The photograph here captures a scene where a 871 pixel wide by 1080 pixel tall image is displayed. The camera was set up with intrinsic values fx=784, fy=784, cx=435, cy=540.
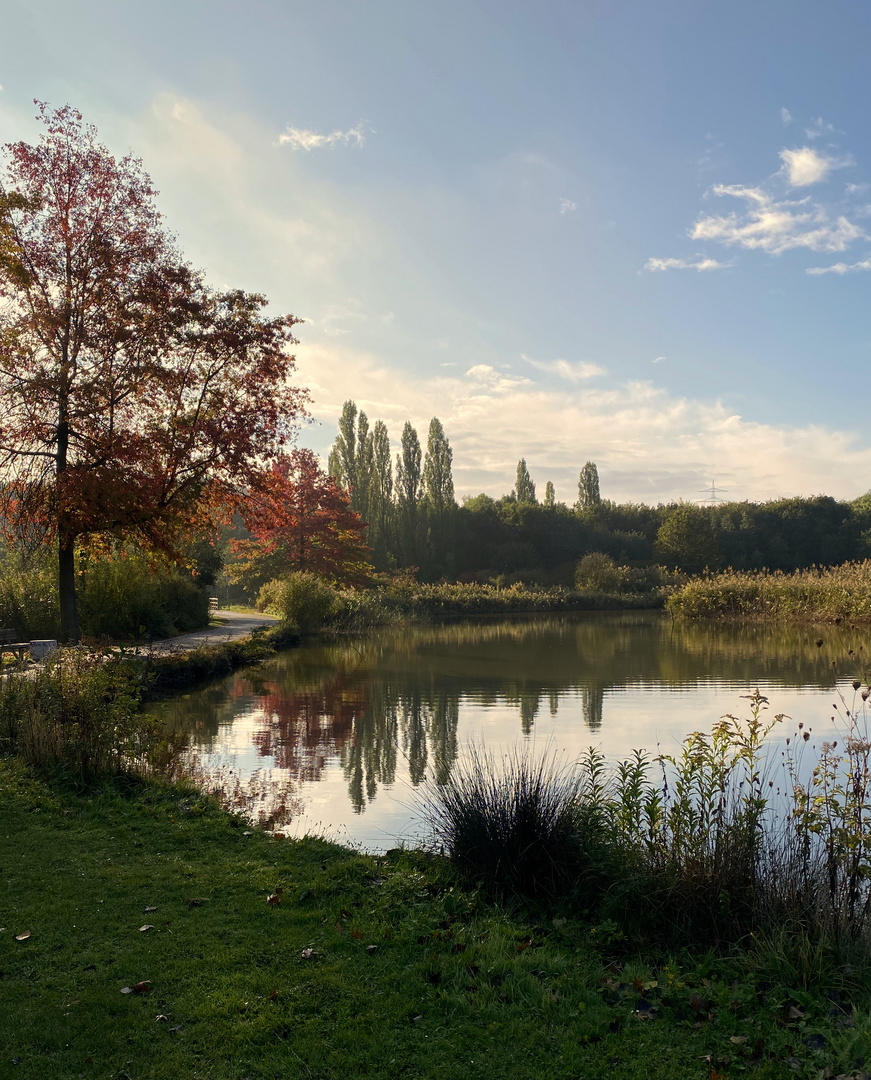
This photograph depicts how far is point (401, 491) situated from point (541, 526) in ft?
40.1

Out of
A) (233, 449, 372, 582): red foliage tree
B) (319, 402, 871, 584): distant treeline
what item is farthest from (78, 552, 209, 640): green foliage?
(319, 402, 871, 584): distant treeline

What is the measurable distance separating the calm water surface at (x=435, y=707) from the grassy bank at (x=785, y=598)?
12.6 ft

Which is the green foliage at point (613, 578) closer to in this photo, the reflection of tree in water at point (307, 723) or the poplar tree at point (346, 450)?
the poplar tree at point (346, 450)

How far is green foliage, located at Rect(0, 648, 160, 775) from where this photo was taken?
746cm

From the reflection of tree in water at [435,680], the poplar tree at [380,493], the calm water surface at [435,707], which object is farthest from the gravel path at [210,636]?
the poplar tree at [380,493]

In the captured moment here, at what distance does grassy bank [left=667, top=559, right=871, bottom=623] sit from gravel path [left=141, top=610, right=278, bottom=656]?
651 inches

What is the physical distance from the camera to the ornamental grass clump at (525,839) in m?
5.05

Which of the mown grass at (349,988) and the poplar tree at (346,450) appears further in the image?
the poplar tree at (346,450)

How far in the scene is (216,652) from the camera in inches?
629

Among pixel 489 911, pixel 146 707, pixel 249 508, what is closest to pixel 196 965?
pixel 489 911

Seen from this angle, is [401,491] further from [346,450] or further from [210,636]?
[210,636]

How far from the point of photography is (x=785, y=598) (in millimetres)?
27750

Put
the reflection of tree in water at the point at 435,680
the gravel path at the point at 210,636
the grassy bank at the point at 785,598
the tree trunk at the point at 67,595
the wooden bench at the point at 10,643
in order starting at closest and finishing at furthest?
the reflection of tree in water at the point at 435,680 → the tree trunk at the point at 67,595 → the wooden bench at the point at 10,643 → the gravel path at the point at 210,636 → the grassy bank at the point at 785,598

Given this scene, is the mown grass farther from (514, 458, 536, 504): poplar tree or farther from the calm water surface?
(514, 458, 536, 504): poplar tree
